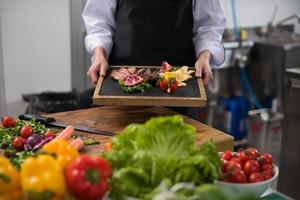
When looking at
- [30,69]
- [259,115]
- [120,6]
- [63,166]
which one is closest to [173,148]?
[63,166]

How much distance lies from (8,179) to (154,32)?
104cm

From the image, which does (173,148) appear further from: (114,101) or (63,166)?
(114,101)

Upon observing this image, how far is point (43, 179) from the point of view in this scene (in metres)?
0.72

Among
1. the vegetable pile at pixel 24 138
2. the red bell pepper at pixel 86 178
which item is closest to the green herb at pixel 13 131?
the vegetable pile at pixel 24 138

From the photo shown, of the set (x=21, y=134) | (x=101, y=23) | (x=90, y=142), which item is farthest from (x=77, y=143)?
(x=101, y=23)

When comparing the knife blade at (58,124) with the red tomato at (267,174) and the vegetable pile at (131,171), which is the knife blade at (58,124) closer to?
the vegetable pile at (131,171)

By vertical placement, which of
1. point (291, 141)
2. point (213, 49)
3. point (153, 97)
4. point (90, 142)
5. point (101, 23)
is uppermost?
point (101, 23)

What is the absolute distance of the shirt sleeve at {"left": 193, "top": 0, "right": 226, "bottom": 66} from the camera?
1.73 metres

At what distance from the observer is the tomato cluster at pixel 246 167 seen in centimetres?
92

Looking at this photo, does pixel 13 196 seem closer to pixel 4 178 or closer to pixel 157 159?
pixel 4 178

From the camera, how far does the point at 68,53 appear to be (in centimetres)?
272

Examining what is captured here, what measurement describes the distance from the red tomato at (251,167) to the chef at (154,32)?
2.20ft

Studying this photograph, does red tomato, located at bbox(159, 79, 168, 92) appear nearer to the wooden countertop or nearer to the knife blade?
the wooden countertop

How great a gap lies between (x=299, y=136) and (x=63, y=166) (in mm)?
1505
